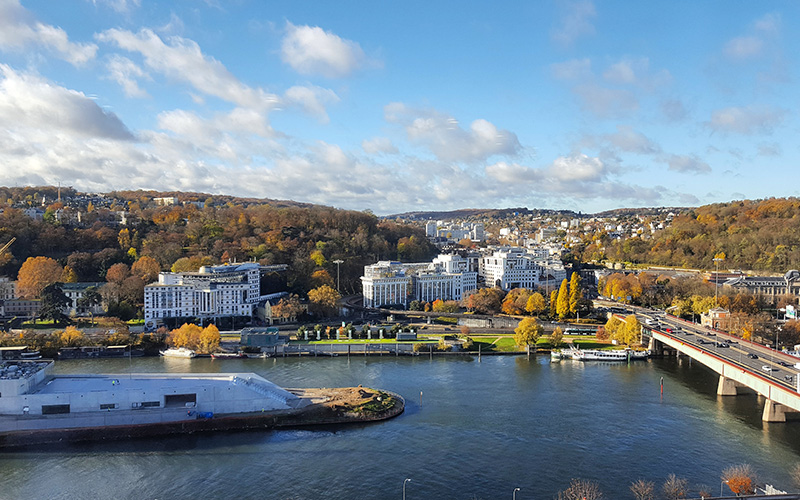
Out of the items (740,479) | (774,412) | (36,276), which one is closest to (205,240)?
(36,276)

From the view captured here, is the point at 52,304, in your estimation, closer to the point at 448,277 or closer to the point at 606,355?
the point at 448,277

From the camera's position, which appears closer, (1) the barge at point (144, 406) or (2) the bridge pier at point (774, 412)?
(1) the barge at point (144, 406)

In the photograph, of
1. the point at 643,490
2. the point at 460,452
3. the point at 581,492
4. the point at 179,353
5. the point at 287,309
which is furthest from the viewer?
the point at 287,309

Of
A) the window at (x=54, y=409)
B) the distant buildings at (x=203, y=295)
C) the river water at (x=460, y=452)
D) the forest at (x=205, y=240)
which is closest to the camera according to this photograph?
the river water at (x=460, y=452)

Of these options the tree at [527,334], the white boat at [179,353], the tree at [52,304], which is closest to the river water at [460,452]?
the tree at [527,334]

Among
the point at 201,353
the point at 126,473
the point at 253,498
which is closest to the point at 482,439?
the point at 253,498

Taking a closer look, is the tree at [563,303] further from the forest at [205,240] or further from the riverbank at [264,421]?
the riverbank at [264,421]

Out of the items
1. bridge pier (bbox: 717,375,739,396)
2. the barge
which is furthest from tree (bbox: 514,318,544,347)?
the barge
